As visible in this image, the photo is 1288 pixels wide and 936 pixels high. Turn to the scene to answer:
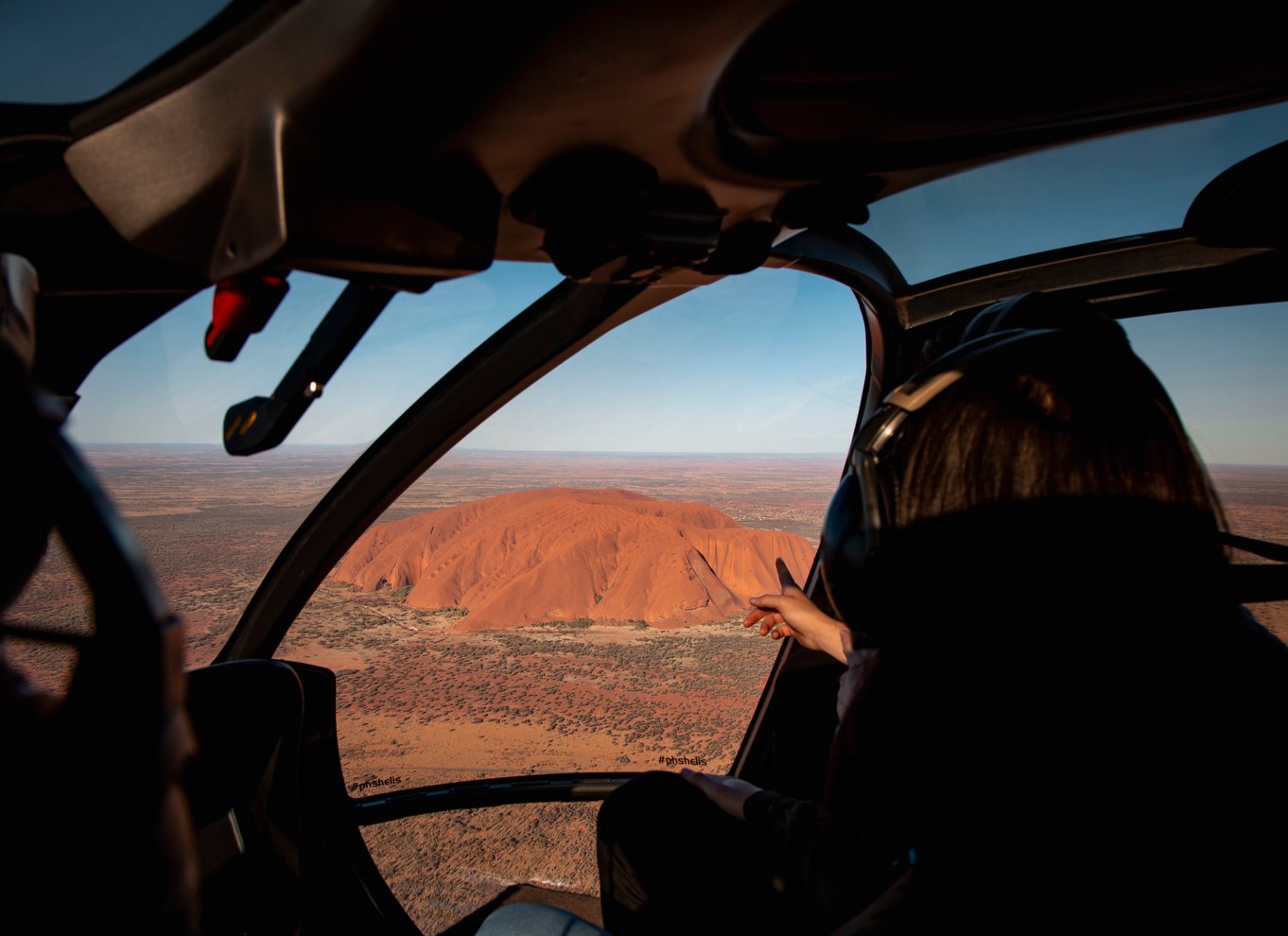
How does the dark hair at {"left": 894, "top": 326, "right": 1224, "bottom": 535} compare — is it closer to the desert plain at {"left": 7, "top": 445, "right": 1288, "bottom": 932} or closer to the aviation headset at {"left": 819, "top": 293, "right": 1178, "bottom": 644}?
the aviation headset at {"left": 819, "top": 293, "right": 1178, "bottom": 644}

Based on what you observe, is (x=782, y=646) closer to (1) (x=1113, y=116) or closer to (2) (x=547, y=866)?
(2) (x=547, y=866)

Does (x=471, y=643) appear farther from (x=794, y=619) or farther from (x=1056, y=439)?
(x=1056, y=439)

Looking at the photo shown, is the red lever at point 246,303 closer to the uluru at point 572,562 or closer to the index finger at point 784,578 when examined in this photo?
the index finger at point 784,578

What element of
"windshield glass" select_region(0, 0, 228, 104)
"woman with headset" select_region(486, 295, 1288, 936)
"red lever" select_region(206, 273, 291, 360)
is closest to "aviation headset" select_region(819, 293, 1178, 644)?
"woman with headset" select_region(486, 295, 1288, 936)

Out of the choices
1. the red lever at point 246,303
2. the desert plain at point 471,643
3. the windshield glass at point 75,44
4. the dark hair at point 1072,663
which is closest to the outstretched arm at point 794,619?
the desert plain at point 471,643

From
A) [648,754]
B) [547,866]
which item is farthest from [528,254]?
[648,754]

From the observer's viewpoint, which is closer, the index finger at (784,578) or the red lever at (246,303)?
the red lever at (246,303)

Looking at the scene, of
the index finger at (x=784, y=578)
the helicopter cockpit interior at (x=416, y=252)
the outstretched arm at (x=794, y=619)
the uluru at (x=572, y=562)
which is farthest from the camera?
the uluru at (x=572, y=562)
